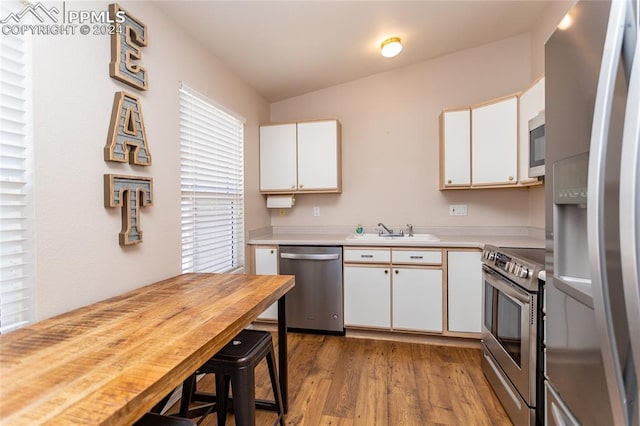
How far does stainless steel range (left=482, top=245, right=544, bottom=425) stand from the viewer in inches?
59.2

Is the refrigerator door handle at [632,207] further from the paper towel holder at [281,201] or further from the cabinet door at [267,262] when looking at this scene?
the paper towel holder at [281,201]

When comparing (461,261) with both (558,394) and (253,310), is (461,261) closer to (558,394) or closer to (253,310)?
(558,394)

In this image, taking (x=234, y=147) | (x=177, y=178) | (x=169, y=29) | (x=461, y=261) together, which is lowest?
(x=461, y=261)

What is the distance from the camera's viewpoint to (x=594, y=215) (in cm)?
71

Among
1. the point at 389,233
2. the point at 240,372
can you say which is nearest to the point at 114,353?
the point at 240,372

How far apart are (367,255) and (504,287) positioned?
1.18m

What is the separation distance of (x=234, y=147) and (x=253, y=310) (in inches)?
77.0

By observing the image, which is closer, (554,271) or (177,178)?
(554,271)

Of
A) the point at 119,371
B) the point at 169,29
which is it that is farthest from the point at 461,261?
the point at 169,29

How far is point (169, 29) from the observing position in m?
1.90

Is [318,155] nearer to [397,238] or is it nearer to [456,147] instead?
[397,238]

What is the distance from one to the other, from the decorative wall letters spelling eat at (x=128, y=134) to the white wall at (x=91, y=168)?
4 cm

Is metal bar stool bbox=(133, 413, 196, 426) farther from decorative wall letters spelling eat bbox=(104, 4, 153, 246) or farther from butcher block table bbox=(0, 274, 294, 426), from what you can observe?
decorative wall letters spelling eat bbox=(104, 4, 153, 246)

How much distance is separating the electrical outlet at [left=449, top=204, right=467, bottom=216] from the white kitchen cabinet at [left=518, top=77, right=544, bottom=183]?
70 centimetres
